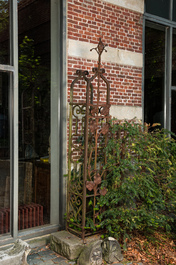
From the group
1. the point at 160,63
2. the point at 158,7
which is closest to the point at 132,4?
the point at 158,7

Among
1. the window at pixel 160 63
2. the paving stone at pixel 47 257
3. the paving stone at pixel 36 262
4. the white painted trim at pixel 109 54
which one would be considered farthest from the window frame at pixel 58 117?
the window at pixel 160 63

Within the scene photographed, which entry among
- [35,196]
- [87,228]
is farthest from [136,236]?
[35,196]

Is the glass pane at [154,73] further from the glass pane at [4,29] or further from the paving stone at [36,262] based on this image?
the paving stone at [36,262]

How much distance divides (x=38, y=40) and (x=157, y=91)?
9.49 ft

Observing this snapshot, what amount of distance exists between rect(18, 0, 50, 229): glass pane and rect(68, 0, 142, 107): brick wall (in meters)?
0.45

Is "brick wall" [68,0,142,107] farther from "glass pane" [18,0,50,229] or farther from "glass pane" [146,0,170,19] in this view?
"glass pane" [18,0,50,229]

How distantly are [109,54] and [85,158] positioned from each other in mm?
2214

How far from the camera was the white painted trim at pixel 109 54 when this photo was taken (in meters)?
5.17

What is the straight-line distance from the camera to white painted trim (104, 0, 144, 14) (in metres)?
5.86

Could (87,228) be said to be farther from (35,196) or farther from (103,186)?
(35,196)

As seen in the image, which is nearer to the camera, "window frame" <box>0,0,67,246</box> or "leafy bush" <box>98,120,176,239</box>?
"leafy bush" <box>98,120,176,239</box>

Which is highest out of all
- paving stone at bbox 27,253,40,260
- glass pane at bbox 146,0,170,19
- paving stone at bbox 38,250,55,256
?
glass pane at bbox 146,0,170,19

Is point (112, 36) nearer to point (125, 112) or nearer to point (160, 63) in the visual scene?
point (125, 112)

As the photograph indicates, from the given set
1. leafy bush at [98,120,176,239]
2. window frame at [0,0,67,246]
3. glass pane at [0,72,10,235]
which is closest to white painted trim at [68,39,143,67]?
window frame at [0,0,67,246]
